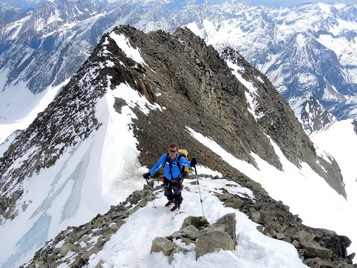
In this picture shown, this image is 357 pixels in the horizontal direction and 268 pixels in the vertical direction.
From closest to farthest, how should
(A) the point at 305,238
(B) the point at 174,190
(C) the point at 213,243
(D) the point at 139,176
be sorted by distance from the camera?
(C) the point at 213,243 → (A) the point at 305,238 → (B) the point at 174,190 → (D) the point at 139,176

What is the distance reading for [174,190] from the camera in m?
12.4

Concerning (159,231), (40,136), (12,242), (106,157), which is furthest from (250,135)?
(159,231)

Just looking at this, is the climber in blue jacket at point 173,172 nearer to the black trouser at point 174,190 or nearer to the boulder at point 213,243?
the black trouser at point 174,190

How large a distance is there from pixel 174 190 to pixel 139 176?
899 centimetres

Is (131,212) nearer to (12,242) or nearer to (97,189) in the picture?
(97,189)

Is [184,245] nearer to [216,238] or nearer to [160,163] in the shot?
[216,238]

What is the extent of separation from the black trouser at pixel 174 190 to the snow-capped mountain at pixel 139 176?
56 cm

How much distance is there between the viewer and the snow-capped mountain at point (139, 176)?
10.1m

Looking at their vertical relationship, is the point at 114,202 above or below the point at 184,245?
above

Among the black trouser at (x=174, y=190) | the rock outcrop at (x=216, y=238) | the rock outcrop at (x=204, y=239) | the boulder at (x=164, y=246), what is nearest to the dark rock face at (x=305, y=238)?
the rock outcrop at (x=216, y=238)

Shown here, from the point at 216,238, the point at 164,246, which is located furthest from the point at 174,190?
the point at 216,238

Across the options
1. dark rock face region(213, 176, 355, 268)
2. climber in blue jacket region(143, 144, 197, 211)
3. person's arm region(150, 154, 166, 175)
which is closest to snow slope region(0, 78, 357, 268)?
dark rock face region(213, 176, 355, 268)

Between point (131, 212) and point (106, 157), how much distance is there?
8.64 m

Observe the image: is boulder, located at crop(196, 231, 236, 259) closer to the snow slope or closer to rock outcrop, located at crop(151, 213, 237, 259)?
rock outcrop, located at crop(151, 213, 237, 259)
